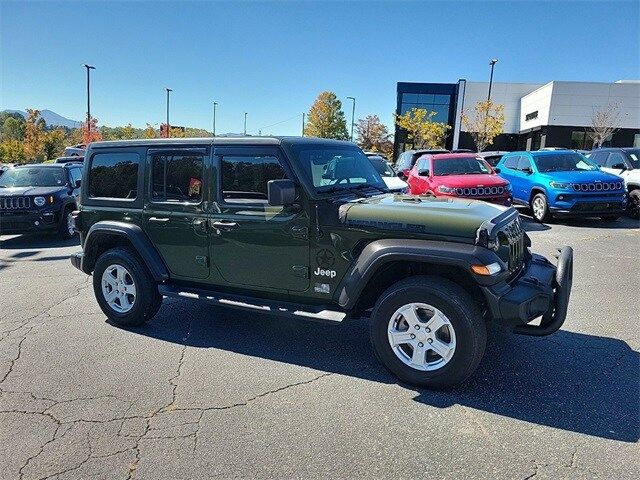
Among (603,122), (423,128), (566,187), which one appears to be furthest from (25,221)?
(603,122)

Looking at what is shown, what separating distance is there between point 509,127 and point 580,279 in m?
43.4

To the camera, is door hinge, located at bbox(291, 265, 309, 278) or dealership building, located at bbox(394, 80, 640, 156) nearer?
door hinge, located at bbox(291, 265, 309, 278)

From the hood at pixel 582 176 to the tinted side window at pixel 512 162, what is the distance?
1438 millimetres

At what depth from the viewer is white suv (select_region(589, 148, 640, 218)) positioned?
37.4 feet

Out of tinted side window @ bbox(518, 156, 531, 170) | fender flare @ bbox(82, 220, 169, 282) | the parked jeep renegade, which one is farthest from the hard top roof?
tinted side window @ bbox(518, 156, 531, 170)

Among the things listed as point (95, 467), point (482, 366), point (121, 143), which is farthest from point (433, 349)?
point (121, 143)

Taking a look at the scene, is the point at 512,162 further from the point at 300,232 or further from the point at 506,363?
the point at 300,232

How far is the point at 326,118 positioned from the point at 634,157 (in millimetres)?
51875

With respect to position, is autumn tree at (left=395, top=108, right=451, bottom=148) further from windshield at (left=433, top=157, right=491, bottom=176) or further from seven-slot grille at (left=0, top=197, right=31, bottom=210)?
seven-slot grille at (left=0, top=197, right=31, bottom=210)

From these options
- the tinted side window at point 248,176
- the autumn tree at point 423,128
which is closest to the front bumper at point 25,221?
the tinted side window at point 248,176

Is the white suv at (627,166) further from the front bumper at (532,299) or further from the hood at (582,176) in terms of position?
the front bumper at (532,299)

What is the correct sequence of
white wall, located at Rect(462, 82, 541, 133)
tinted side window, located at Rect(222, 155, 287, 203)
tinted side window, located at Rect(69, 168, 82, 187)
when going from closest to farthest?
tinted side window, located at Rect(222, 155, 287, 203)
tinted side window, located at Rect(69, 168, 82, 187)
white wall, located at Rect(462, 82, 541, 133)

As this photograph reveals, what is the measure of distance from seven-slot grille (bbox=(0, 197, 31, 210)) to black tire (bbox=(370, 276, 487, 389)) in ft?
29.7

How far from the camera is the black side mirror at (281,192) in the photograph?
11.7 ft
